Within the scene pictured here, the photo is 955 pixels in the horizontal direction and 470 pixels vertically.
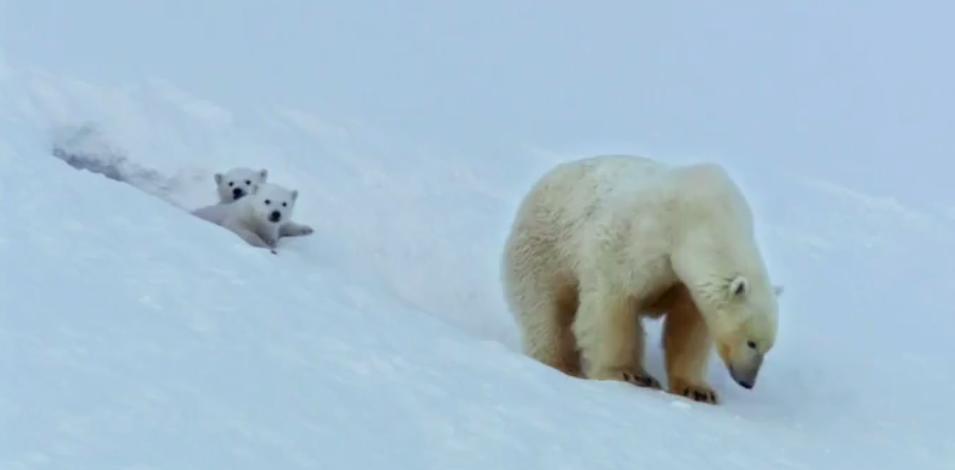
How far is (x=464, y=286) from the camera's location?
9.37 metres

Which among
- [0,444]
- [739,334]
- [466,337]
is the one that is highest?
[739,334]

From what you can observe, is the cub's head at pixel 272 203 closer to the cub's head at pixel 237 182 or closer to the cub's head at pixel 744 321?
the cub's head at pixel 237 182

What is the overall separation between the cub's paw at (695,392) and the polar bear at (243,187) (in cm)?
341

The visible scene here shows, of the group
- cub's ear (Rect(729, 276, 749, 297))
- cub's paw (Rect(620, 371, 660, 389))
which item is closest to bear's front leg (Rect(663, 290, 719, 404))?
cub's paw (Rect(620, 371, 660, 389))

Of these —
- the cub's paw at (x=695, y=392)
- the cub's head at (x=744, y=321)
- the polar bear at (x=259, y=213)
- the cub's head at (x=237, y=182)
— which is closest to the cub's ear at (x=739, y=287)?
the cub's head at (x=744, y=321)

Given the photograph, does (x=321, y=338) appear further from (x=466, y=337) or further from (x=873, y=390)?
(x=873, y=390)

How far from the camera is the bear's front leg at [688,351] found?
7.30 meters

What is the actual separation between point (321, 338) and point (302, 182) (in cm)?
531

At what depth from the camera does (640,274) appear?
7.03m

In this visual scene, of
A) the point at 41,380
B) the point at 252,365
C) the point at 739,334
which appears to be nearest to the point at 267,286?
the point at 252,365

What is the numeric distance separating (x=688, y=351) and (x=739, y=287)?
2.67 ft

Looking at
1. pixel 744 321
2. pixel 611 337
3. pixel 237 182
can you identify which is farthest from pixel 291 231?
pixel 744 321

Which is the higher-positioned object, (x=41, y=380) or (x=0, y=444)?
(x=41, y=380)

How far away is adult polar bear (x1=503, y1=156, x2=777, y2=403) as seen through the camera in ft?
22.3
